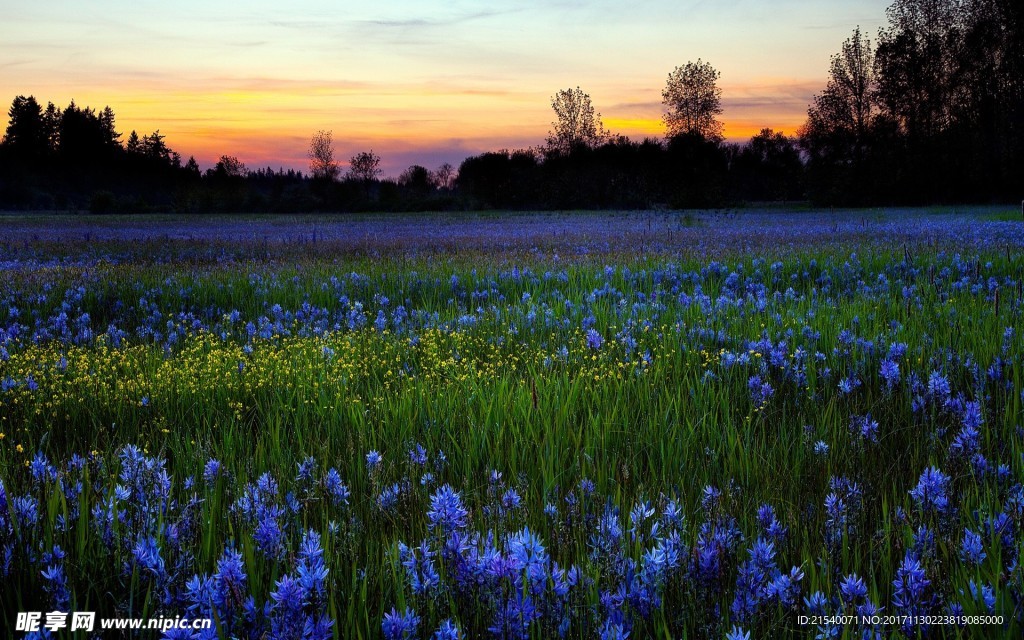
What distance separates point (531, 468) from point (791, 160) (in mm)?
88489

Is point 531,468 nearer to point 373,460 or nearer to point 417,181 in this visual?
point 373,460

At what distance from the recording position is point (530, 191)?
2667 inches

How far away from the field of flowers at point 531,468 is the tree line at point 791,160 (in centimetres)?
5272

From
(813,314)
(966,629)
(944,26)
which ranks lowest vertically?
(966,629)

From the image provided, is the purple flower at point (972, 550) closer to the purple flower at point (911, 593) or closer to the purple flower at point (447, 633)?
the purple flower at point (911, 593)

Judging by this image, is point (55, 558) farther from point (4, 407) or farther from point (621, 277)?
point (621, 277)

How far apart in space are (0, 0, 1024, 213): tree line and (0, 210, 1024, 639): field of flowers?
5272 centimetres

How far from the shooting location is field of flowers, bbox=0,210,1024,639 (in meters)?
1.75

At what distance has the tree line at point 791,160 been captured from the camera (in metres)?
49.0

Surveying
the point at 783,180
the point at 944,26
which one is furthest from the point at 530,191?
the point at 944,26

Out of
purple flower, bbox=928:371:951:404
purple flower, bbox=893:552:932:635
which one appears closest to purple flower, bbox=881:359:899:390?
purple flower, bbox=928:371:951:404

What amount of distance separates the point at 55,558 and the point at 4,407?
2444 mm

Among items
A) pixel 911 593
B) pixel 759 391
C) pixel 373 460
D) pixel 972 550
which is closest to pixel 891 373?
pixel 759 391

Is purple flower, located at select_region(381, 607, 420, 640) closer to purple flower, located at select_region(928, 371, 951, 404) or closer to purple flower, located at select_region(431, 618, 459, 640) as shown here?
purple flower, located at select_region(431, 618, 459, 640)
